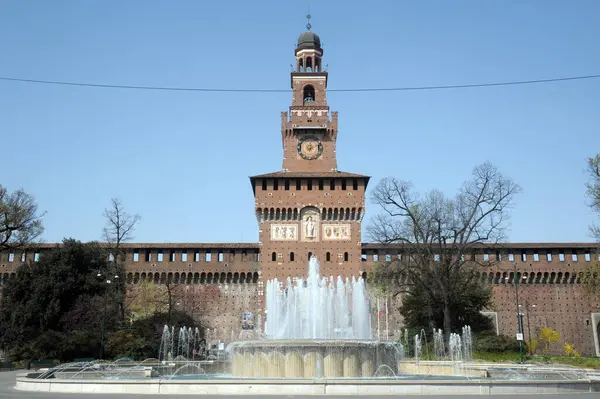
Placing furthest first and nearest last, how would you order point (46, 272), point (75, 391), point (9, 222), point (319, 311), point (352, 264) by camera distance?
point (352, 264)
point (46, 272)
point (9, 222)
point (319, 311)
point (75, 391)

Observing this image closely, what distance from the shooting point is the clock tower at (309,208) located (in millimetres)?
42000

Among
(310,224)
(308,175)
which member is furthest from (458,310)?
(308,175)

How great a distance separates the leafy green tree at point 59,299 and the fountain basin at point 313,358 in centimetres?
1986

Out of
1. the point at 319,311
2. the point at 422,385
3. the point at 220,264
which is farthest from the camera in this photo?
the point at 220,264

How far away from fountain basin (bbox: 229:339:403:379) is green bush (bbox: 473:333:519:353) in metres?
16.3

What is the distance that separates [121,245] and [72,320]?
384 inches

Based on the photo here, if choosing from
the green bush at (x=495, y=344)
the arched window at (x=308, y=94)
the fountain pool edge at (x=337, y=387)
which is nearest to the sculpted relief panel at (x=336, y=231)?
the arched window at (x=308, y=94)

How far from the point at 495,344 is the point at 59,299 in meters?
26.0

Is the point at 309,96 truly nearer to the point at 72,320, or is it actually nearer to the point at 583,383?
the point at 72,320

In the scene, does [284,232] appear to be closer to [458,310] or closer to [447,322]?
[458,310]

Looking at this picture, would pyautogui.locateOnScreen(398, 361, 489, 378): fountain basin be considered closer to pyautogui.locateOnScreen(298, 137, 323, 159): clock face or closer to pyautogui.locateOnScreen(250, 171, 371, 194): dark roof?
pyautogui.locateOnScreen(250, 171, 371, 194): dark roof

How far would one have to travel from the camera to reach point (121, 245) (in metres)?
46.0

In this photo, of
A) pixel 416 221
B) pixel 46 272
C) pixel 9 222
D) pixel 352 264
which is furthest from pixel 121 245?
pixel 416 221

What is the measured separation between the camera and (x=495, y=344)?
105 feet
